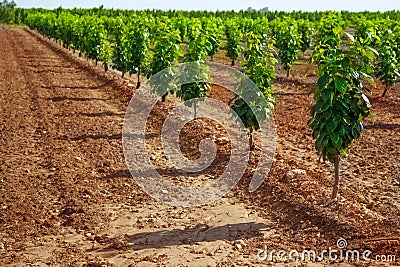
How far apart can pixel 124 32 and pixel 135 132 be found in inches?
386


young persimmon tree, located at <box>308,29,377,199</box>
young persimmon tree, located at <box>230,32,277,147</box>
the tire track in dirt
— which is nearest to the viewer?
the tire track in dirt

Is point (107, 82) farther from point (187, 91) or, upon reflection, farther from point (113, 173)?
point (113, 173)

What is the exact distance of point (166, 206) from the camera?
813cm

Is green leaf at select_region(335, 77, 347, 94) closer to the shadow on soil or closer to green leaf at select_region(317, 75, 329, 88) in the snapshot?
green leaf at select_region(317, 75, 329, 88)

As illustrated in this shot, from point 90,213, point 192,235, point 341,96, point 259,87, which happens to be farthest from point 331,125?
point 90,213

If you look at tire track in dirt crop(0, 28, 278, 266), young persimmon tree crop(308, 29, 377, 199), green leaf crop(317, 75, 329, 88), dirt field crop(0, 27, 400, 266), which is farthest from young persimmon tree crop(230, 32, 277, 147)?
green leaf crop(317, 75, 329, 88)

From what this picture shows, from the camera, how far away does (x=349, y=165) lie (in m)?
9.93

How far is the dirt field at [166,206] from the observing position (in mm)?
6562

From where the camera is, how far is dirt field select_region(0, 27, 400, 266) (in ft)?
21.5

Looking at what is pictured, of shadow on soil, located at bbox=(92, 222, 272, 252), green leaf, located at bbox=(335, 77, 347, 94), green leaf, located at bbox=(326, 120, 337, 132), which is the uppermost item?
green leaf, located at bbox=(335, 77, 347, 94)

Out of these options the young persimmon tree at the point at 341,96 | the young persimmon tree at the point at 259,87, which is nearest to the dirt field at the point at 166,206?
the young persimmon tree at the point at 259,87

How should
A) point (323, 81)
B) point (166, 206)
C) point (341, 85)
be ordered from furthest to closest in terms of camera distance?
point (166, 206) < point (323, 81) < point (341, 85)

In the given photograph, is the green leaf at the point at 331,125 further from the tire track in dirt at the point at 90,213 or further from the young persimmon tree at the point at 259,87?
the young persimmon tree at the point at 259,87

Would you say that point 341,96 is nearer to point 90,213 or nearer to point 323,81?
point 323,81
